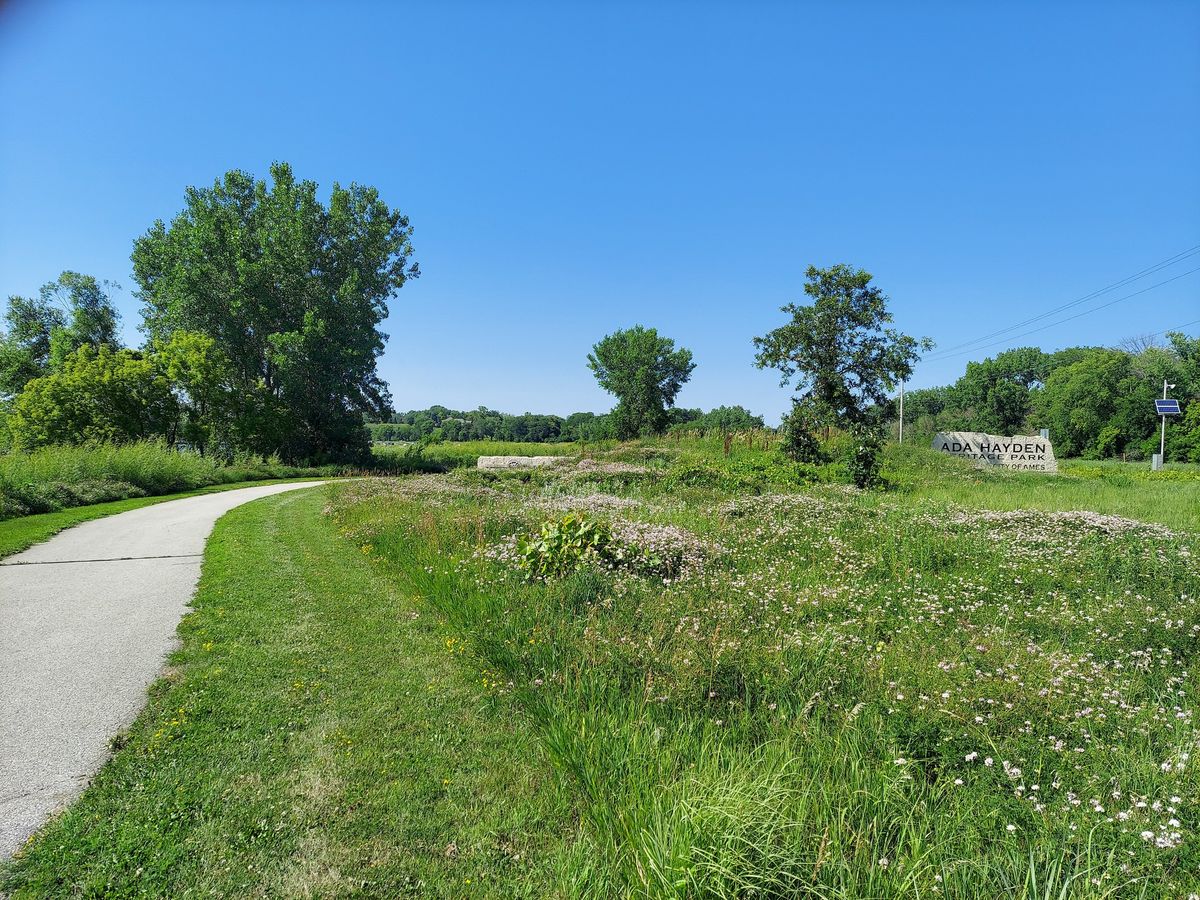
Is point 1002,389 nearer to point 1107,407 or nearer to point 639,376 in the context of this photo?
point 1107,407

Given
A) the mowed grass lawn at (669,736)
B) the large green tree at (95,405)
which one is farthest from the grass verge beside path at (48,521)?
the large green tree at (95,405)

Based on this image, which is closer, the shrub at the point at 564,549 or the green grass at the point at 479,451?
the shrub at the point at 564,549

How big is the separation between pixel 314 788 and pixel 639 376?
49.6 m

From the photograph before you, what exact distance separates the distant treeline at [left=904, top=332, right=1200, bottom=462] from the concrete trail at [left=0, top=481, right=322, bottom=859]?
5705cm

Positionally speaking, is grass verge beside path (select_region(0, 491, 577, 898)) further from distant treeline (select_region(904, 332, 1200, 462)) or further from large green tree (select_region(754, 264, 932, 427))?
distant treeline (select_region(904, 332, 1200, 462))

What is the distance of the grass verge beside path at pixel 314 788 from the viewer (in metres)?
2.44

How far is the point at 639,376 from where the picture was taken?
5153 cm

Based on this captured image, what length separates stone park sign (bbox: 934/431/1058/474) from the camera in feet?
96.5

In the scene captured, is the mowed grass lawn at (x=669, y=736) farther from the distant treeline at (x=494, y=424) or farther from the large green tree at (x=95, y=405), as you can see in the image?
the distant treeline at (x=494, y=424)

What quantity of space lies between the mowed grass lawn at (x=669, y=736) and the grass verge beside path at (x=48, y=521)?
5144 millimetres

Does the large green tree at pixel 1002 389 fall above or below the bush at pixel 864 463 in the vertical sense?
above

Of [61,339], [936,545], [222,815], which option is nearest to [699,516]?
[936,545]

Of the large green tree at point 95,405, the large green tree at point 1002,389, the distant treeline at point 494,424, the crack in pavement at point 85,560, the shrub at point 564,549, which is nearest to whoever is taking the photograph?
the shrub at point 564,549

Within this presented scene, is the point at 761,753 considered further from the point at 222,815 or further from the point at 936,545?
the point at 936,545
